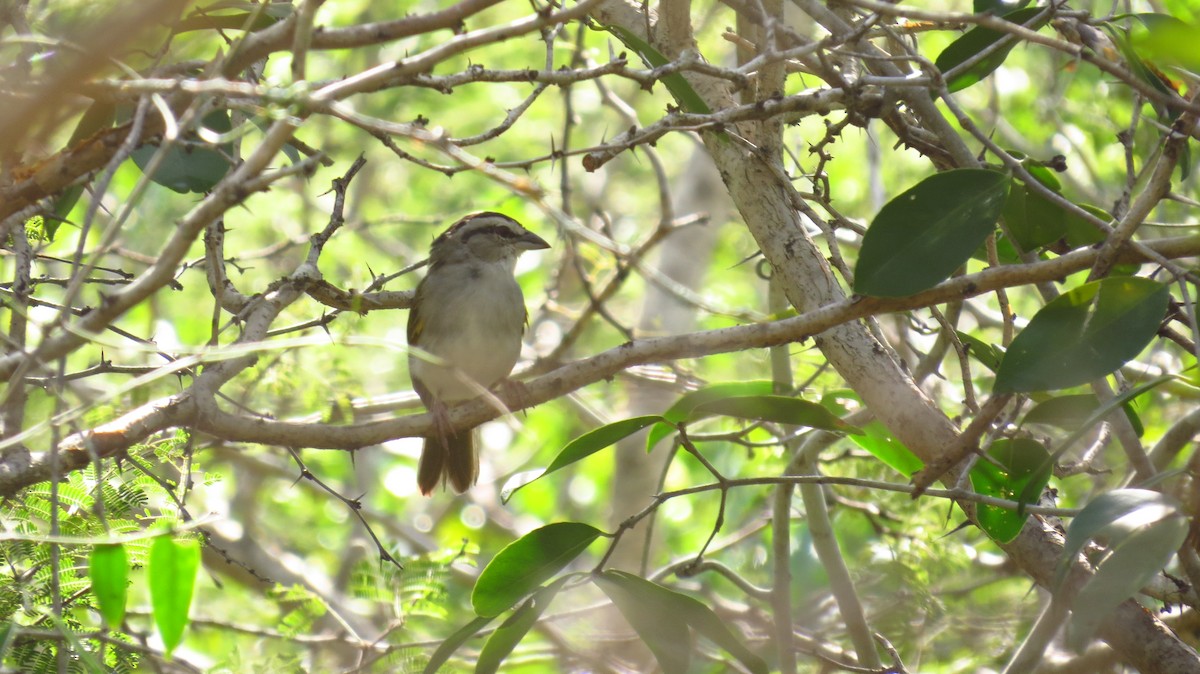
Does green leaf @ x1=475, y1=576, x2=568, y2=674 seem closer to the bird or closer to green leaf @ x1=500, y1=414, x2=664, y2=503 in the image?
green leaf @ x1=500, y1=414, x2=664, y2=503

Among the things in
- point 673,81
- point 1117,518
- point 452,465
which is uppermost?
point 673,81

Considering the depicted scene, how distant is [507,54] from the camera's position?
935 centimetres

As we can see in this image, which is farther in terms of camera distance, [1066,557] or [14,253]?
[14,253]

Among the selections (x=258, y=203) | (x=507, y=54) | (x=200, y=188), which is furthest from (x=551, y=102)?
(x=200, y=188)

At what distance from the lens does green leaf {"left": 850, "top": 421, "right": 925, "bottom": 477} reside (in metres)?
3.53

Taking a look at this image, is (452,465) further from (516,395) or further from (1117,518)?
(1117,518)

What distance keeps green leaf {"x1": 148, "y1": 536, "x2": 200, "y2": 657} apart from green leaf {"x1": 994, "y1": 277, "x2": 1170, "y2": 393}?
6.17ft

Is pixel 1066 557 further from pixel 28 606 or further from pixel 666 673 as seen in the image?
pixel 28 606

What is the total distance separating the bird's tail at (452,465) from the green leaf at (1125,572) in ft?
13.1

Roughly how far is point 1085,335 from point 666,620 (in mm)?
1386

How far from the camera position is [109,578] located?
2.02m

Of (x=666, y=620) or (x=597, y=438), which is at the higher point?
(x=597, y=438)

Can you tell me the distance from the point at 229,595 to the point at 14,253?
5.32m

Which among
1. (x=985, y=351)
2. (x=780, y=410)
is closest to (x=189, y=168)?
(x=780, y=410)
